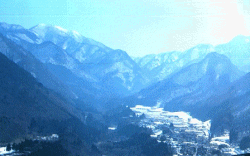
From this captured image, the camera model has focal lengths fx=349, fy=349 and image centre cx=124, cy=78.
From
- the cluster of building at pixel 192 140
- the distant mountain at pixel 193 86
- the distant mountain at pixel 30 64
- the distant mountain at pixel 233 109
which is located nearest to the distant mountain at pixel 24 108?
the cluster of building at pixel 192 140

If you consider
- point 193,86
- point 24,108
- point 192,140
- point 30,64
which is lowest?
point 192,140

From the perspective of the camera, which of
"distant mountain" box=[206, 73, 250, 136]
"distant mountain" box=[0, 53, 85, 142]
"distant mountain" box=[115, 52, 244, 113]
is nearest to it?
"distant mountain" box=[0, 53, 85, 142]

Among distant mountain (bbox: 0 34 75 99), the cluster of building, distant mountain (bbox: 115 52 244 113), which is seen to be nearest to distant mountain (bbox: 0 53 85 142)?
the cluster of building

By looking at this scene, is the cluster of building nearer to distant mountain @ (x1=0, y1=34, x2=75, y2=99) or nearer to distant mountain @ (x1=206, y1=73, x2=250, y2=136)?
distant mountain @ (x1=206, y1=73, x2=250, y2=136)

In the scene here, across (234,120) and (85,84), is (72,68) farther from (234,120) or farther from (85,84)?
(234,120)

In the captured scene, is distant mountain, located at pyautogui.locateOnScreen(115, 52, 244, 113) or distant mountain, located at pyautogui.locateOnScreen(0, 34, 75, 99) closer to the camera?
distant mountain, located at pyautogui.locateOnScreen(0, 34, 75, 99)

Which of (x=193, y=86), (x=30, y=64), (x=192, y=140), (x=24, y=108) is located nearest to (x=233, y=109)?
(x=192, y=140)

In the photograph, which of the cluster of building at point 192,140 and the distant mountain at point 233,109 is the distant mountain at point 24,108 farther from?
the distant mountain at point 233,109

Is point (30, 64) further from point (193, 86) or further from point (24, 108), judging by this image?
point (193, 86)
